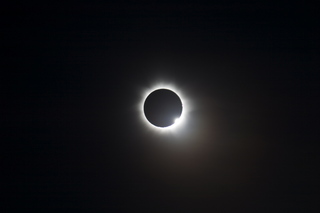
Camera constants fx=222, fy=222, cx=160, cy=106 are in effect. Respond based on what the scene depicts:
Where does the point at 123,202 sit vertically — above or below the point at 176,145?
below

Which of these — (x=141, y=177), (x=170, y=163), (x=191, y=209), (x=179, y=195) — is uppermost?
(x=170, y=163)

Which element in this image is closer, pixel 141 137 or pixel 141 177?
pixel 141 137

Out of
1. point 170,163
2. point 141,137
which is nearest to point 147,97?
point 141,137

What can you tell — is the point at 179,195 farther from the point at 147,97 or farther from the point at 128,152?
the point at 147,97

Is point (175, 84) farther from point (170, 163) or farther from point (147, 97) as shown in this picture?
point (170, 163)

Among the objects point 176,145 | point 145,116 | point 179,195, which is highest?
point 145,116

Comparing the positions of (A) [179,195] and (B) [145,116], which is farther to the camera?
(A) [179,195]

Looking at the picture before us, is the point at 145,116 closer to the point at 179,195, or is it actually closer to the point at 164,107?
the point at 164,107

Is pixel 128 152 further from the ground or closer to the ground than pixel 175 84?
closer to the ground

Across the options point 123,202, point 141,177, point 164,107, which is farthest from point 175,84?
point 123,202
